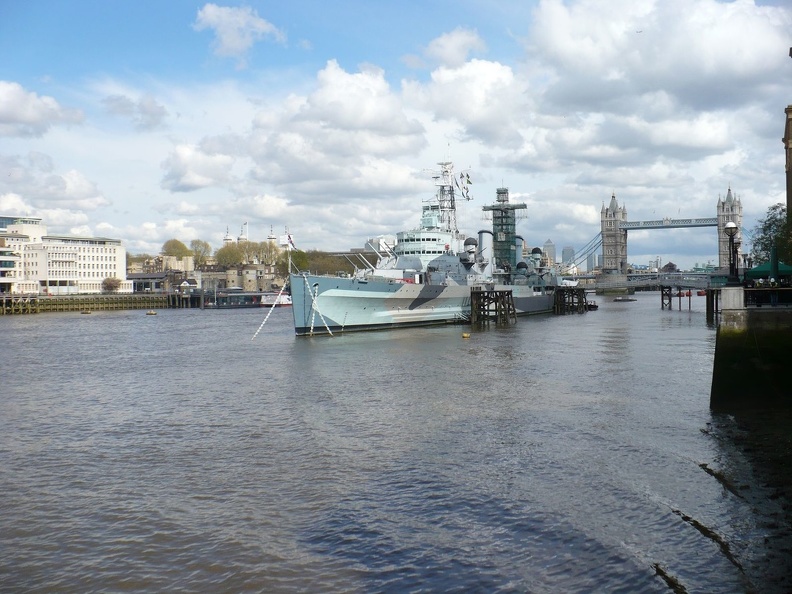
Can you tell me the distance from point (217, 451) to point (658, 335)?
32.4 meters

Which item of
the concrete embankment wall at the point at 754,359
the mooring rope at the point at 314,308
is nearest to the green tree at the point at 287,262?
the mooring rope at the point at 314,308

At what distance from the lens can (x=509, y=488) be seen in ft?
35.7

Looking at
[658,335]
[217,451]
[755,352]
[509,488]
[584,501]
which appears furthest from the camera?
[658,335]

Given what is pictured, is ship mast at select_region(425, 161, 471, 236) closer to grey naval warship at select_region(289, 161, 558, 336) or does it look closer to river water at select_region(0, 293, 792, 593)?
grey naval warship at select_region(289, 161, 558, 336)

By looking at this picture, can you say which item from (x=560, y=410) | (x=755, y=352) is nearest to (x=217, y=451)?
(x=560, y=410)

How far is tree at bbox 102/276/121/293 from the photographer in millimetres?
133375

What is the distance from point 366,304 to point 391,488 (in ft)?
107

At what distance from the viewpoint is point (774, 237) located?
46344 mm

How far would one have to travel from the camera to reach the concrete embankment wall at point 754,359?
46.9 ft

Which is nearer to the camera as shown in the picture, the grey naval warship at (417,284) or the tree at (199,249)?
the grey naval warship at (417,284)

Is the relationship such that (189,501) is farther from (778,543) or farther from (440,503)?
(778,543)

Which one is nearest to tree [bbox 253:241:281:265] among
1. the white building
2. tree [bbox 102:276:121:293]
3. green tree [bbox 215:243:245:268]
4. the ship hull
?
green tree [bbox 215:243:245:268]

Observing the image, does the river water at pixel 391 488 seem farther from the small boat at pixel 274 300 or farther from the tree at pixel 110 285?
the tree at pixel 110 285

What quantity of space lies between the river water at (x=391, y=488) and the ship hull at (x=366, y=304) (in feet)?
57.6
